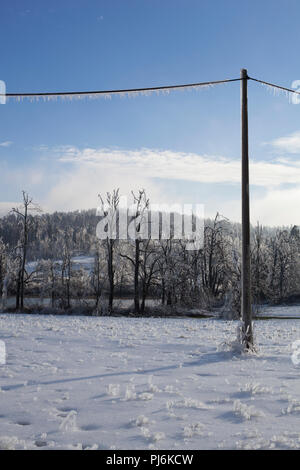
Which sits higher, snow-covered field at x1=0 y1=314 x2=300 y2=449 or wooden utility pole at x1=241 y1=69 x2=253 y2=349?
wooden utility pole at x1=241 y1=69 x2=253 y2=349

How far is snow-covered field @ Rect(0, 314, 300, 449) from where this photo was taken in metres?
4.00

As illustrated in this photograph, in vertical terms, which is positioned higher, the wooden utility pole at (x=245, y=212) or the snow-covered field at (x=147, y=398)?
the wooden utility pole at (x=245, y=212)

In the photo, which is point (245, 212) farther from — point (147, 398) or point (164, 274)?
point (164, 274)

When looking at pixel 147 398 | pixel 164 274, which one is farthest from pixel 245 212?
pixel 164 274

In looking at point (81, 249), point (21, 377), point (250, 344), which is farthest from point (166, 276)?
point (81, 249)

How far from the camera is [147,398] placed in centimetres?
540

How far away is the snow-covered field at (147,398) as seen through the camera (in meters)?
4.00

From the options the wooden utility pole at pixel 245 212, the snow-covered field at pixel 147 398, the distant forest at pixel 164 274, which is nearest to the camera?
the snow-covered field at pixel 147 398

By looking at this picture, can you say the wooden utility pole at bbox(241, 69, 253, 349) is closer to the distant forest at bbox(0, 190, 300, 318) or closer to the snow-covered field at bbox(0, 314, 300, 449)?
the snow-covered field at bbox(0, 314, 300, 449)

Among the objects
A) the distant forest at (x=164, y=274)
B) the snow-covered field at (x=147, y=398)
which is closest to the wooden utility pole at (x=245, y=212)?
the snow-covered field at (x=147, y=398)

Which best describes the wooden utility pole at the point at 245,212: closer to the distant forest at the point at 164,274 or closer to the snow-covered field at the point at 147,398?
the snow-covered field at the point at 147,398

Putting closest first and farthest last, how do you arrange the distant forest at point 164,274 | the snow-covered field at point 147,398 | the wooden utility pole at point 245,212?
1. the snow-covered field at point 147,398
2. the wooden utility pole at point 245,212
3. the distant forest at point 164,274

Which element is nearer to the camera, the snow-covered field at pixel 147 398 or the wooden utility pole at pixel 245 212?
the snow-covered field at pixel 147 398

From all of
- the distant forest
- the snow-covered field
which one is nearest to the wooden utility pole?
the snow-covered field
